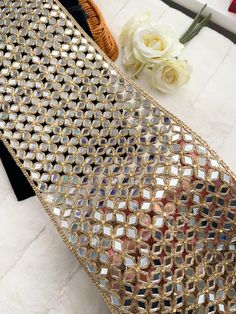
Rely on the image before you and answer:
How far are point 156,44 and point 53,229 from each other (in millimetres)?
413

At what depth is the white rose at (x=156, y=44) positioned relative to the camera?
83cm

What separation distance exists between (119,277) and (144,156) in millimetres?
187

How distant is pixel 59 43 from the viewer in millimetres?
781

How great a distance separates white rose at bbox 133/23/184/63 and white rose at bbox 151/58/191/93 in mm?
16

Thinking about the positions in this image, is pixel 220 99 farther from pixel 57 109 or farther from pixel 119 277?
pixel 119 277

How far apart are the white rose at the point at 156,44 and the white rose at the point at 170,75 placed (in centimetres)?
2

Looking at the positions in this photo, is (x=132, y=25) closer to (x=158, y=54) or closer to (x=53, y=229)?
(x=158, y=54)

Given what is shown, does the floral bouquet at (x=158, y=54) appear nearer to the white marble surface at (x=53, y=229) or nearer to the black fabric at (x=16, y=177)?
the white marble surface at (x=53, y=229)

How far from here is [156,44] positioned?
837 millimetres

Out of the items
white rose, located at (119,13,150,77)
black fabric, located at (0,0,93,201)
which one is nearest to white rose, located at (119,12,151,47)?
white rose, located at (119,13,150,77)

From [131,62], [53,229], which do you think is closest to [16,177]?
[53,229]

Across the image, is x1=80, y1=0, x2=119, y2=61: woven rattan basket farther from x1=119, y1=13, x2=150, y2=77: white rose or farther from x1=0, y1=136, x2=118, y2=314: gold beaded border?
x1=0, y1=136, x2=118, y2=314: gold beaded border

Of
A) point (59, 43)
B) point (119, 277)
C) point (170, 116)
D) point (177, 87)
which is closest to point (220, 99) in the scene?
point (177, 87)

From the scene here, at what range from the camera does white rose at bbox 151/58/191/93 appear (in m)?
0.83
